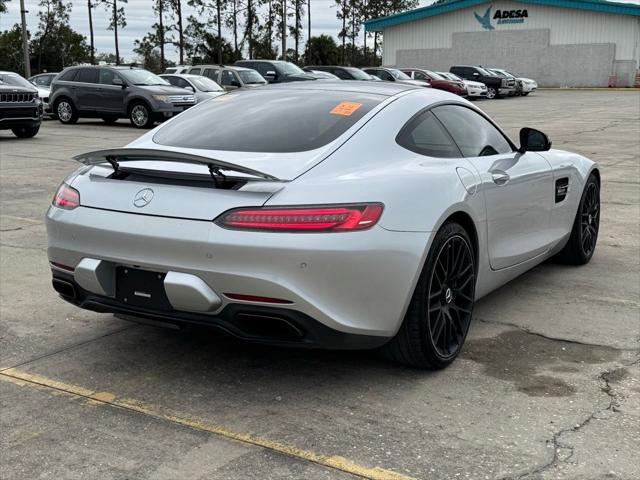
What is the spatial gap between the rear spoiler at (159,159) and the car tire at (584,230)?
333 centimetres

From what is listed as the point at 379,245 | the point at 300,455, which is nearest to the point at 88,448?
the point at 300,455

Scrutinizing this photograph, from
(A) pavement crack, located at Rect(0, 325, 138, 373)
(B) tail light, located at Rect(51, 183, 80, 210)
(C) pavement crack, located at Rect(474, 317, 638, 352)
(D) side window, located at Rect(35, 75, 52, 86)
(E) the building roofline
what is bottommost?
(C) pavement crack, located at Rect(474, 317, 638, 352)

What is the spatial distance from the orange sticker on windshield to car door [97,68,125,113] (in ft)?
60.4

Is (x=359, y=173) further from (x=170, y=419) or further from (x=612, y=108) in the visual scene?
(x=612, y=108)

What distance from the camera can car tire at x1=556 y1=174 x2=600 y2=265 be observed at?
20.1 feet

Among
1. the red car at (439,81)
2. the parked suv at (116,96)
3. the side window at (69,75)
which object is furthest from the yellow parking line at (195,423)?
the red car at (439,81)

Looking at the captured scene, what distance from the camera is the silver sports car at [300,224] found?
3.48 m

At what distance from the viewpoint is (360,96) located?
4500 millimetres

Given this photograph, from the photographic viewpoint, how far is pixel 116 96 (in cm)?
2186

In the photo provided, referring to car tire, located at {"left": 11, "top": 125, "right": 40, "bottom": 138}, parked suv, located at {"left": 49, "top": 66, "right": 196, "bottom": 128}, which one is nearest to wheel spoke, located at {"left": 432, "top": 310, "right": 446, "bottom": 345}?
car tire, located at {"left": 11, "top": 125, "right": 40, "bottom": 138}

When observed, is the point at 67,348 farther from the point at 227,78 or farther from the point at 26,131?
the point at 227,78

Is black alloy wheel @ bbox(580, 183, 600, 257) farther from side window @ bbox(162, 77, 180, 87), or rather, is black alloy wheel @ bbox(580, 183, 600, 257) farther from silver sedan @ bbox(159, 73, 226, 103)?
side window @ bbox(162, 77, 180, 87)

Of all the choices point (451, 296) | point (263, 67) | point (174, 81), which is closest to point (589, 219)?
point (451, 296)

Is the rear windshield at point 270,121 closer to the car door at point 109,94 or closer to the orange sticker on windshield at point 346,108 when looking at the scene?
the orange sticker on windshield at point 346,108
